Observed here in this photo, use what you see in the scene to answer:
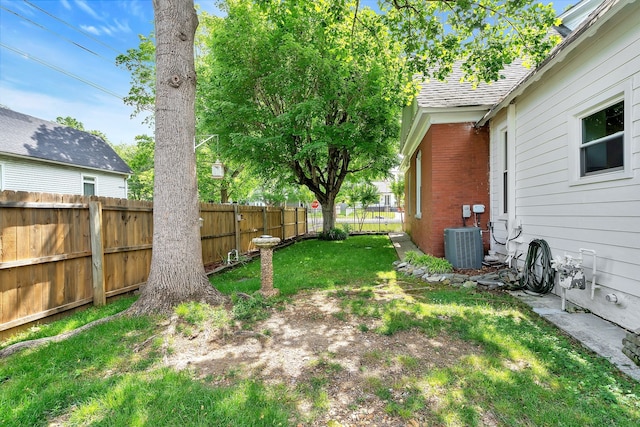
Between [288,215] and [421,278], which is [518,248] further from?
[288,215]

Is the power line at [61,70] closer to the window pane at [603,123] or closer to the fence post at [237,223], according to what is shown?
the fence post at [237,223]

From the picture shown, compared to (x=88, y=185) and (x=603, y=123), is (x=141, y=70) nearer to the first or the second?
(x=88, y=185)

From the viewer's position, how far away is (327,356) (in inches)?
116

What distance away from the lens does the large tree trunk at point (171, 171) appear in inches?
158

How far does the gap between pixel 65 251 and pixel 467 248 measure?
6.96m

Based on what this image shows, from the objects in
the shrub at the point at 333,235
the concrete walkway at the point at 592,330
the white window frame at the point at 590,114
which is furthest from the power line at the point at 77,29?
the concrete walkway at the point at 592,330

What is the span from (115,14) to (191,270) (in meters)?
14.4

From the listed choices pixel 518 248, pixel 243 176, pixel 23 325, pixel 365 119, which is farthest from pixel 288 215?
pixel 23 325

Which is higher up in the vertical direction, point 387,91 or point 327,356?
point 387,91

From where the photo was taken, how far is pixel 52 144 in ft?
45.1

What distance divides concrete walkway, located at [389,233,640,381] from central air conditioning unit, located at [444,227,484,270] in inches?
75.8

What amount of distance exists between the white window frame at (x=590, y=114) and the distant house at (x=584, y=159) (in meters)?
Answer: 0.01

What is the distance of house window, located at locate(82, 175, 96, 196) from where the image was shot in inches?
573

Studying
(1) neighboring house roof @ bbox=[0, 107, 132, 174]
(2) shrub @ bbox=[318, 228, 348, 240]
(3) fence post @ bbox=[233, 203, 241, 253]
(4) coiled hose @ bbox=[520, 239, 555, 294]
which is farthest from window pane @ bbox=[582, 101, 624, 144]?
(1) neighboring house roof @ bbox=[0, 107, 132, 174]
